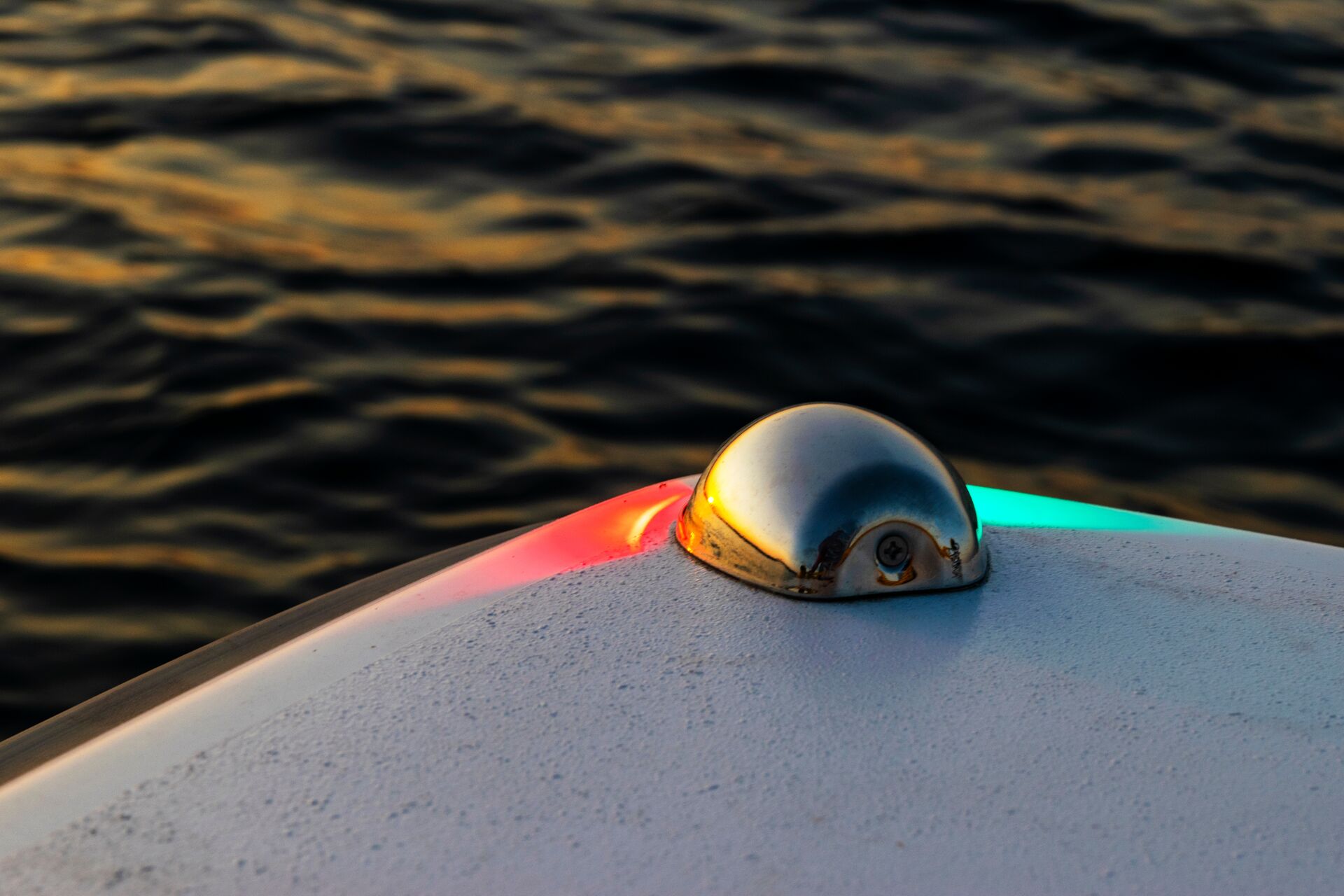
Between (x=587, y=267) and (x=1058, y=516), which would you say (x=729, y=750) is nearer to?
(x=1058, y=516)

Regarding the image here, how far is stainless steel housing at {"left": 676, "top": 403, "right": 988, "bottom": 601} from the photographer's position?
1165 mm

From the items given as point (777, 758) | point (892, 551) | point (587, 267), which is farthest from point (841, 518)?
point (587, 267)

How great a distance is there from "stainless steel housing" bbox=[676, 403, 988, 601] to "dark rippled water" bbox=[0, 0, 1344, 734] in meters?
1.34

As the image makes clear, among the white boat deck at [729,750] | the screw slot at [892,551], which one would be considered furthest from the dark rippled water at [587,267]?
the screw slot at [892,551]

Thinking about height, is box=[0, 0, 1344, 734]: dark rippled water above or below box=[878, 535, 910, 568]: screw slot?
below

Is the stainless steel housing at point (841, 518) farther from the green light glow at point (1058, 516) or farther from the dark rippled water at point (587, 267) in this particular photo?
the dark rippled water at point (587, 267)

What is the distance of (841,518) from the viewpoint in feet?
3.84

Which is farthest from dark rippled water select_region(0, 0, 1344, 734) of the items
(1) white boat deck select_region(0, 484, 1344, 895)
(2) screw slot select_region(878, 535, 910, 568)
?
(2) screw slot select_region(878, 535, 910, 568)

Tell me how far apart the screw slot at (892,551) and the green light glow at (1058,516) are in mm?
187

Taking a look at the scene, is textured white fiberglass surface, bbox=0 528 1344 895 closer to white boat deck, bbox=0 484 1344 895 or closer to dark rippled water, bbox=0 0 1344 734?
white boat deck, bbox=0 484 1344 895

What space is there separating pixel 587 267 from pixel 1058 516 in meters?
2.12

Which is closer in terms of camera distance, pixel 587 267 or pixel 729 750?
pixel 729 750

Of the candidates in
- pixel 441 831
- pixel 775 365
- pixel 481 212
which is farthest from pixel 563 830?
pixel 481 212

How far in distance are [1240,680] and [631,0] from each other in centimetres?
417
